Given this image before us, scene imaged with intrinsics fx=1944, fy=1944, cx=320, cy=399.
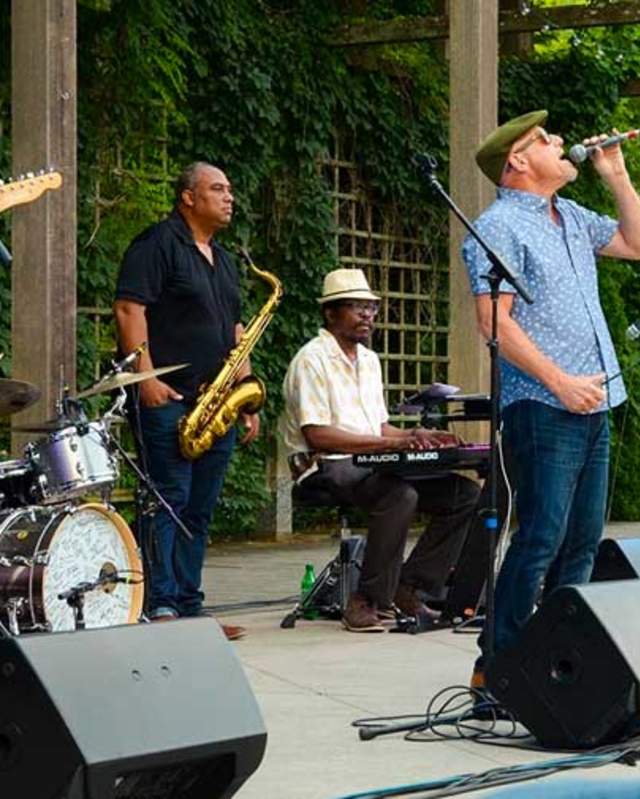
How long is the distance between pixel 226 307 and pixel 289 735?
2.55 meters

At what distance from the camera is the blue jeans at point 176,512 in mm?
7176

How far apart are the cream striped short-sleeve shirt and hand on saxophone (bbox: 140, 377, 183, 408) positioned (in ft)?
2.08

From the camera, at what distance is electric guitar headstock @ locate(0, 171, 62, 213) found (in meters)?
6.06

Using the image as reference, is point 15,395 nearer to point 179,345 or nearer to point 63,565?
point 63,565

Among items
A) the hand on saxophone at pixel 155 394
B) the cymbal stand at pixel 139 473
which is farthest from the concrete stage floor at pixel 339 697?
the hand on saxophone at pixel 155 394

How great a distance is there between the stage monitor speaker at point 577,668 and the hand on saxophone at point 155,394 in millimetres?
2479

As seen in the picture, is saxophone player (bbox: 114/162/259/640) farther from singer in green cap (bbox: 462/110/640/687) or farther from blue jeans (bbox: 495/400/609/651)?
blue jeans (bbox: 495/400/609/651)

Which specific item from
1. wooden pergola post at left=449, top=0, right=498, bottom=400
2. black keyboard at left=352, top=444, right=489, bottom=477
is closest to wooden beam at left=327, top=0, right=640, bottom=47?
wooden pergola post at left=449, top=0, right=498, bottom=400

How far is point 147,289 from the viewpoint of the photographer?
7.17 m

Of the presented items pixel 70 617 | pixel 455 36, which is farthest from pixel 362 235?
pixel 70 617

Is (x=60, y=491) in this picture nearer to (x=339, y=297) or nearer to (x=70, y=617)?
(x=70, y=617)

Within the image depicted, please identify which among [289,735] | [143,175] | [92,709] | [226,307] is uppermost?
[143,175]

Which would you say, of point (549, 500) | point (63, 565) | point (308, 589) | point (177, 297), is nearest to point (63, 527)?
A: point (63, 565)

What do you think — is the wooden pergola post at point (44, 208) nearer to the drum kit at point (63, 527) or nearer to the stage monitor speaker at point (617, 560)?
the drum kit at point (63, 527)
